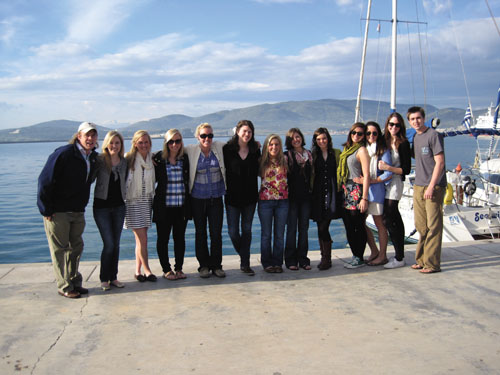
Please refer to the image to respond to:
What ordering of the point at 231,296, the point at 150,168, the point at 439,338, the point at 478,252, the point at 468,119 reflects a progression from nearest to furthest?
the point at 439,338 < the point at 231,296 < the point at 150,168 < the point at 478,252 < the point at 468,119

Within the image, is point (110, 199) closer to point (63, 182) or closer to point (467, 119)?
point (63, 182)

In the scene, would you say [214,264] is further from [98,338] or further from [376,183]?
[376,183]

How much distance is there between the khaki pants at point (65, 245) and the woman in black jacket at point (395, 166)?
3719mm

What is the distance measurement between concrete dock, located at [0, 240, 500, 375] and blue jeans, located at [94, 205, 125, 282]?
9.9 inches

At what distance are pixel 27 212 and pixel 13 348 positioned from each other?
21.6 m

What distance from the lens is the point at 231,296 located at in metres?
4.52

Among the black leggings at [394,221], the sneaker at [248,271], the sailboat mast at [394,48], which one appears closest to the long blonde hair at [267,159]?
the sneaker at [248,271]

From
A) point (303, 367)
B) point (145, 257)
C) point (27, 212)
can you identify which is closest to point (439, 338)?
point (303, 367)

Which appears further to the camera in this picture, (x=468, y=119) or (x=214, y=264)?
(x=468, y=119)

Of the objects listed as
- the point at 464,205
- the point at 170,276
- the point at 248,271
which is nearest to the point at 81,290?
the point at 170,276

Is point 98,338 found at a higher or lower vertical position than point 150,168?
lower

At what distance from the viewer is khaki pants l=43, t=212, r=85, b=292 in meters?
4.39

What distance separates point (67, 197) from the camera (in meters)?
4.38

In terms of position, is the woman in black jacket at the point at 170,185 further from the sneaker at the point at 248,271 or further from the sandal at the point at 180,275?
the sneaker at the point at 248,271
